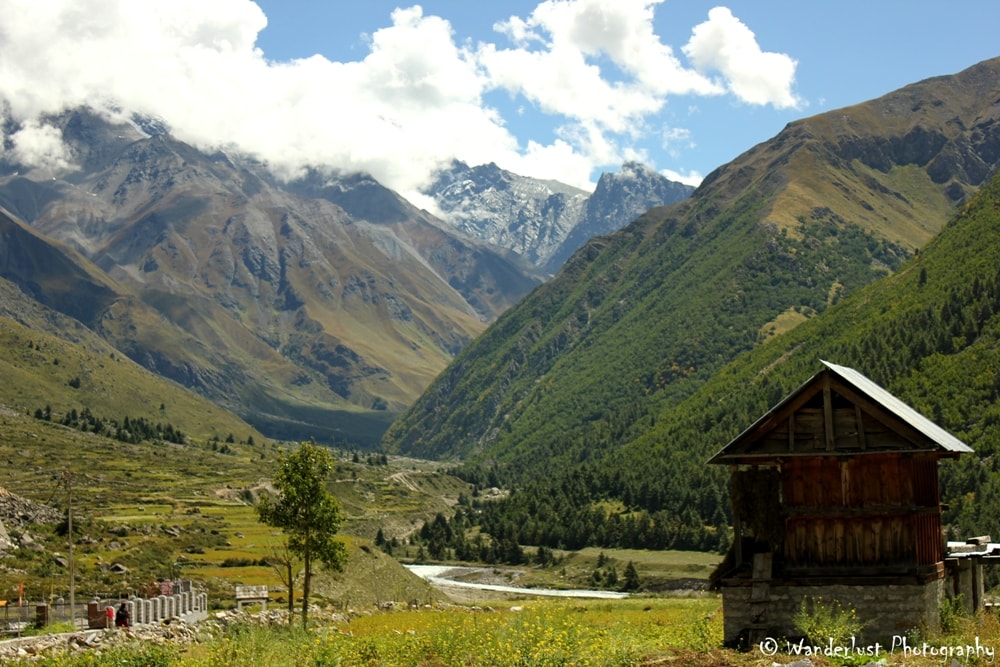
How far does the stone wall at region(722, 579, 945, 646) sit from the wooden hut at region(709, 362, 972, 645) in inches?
1.1

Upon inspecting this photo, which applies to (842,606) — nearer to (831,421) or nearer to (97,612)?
(831,421)

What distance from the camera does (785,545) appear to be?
112 ft

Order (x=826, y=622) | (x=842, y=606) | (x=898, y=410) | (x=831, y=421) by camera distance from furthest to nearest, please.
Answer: (x=898, y=410)
(x=831, y=421)
(x=842, y=606)
(x=826, y=622)

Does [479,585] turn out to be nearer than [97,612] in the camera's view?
No

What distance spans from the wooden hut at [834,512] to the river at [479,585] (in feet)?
292

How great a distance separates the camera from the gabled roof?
33062mm

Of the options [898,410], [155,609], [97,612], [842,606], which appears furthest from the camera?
[155,609]

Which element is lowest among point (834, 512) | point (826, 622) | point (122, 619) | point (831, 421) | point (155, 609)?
point (155, 609)

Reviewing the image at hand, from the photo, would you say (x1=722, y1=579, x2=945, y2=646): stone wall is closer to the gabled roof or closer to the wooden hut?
the wooden hut

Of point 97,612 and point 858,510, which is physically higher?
point 858,510

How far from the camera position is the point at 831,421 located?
1332 inches

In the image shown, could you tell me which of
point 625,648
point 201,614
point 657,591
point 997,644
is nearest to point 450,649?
point 625,648

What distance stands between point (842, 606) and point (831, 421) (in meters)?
5.29

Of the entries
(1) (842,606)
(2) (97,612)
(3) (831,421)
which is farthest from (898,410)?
(2) (97,612)
